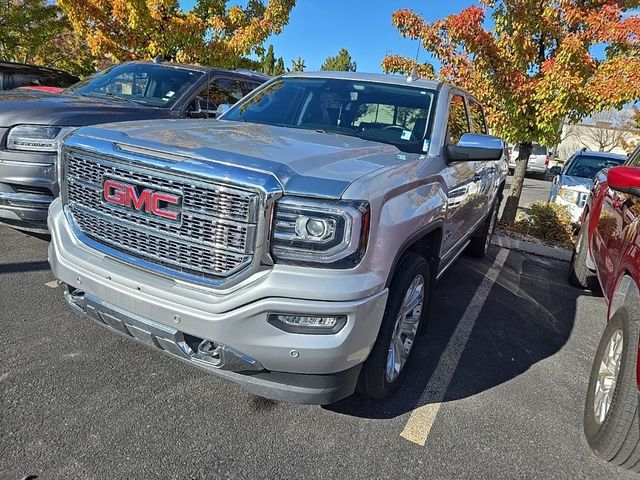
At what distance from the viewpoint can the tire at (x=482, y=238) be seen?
19.5 feet

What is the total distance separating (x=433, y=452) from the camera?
8.08 ft

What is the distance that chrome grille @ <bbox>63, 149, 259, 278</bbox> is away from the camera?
2043 millimetres

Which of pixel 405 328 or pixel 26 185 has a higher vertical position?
pixel 26 185

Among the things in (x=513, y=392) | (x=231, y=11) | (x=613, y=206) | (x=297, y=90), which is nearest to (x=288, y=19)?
(x=231, y=11)

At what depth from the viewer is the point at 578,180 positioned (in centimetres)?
879

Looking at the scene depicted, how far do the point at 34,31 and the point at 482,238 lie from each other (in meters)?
14.9

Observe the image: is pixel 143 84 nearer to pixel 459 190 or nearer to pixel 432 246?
pixel 459 190

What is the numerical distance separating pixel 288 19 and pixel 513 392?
949cm

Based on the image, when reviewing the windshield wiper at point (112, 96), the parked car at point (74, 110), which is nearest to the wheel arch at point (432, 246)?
the parked car at point (74, 110)

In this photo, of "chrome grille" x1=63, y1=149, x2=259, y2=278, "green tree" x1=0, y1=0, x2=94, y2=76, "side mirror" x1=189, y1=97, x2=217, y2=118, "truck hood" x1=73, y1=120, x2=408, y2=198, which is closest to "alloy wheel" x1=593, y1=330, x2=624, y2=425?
"truck hood" x1=73, y1=120, x2=408, y2=198

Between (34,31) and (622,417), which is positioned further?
(34,31)

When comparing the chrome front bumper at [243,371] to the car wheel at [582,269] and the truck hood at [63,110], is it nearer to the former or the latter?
the truck hood at [63,110]

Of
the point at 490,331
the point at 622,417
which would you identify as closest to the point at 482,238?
the point at 490,331

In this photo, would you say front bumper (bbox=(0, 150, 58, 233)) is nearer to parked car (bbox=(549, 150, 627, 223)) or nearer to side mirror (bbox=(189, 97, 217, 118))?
side mirror (bbox=(189, 97, 217, 118))
